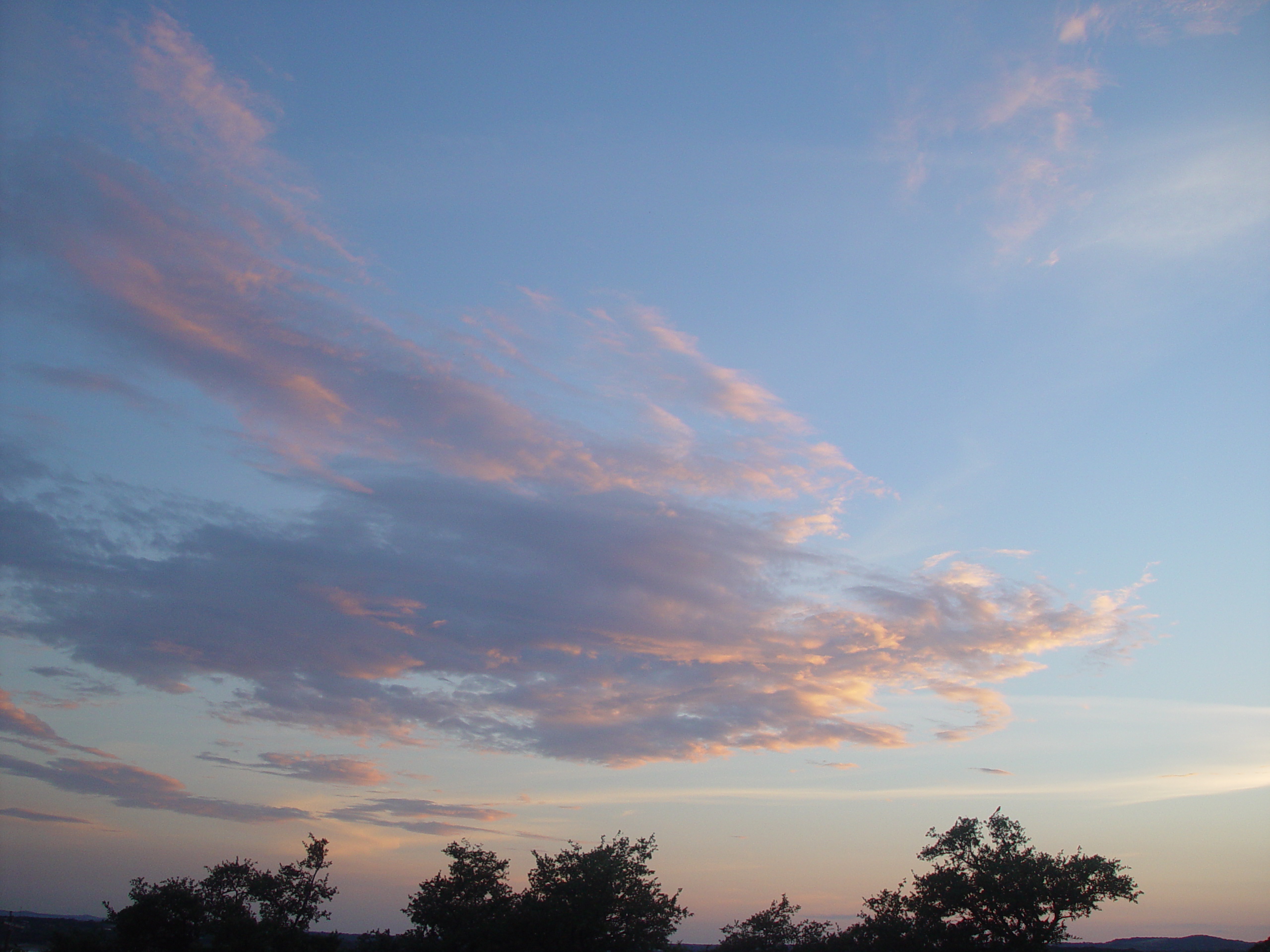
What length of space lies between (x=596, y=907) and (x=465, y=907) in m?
10.4

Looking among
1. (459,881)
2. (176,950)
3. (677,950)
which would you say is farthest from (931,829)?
(176,950)

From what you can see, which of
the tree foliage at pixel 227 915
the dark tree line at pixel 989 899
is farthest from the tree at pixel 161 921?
the dark tree line at pixel 989 899

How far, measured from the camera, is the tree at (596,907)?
4416 centimetres

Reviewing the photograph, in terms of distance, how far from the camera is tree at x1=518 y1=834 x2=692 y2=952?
145ft

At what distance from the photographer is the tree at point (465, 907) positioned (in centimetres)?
4744

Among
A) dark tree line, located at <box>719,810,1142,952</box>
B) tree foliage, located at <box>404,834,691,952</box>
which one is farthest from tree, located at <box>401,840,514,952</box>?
dark tree line, located at <box>719,810,1142,952</box>

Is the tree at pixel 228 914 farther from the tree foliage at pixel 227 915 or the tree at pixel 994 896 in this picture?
the tree at pixel 994 896

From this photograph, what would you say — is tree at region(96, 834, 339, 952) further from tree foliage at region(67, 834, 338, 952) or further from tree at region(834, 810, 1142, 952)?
tree at region(834, 810, 1142, 952)

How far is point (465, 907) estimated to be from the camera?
4991cm

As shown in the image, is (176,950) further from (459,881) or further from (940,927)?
(940,927)

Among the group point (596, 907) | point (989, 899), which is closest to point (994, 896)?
point (989, 899)

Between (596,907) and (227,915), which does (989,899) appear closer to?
(596,907)

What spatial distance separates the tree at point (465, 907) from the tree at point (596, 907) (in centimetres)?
260

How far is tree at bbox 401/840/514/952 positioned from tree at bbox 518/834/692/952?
8.54 feet
